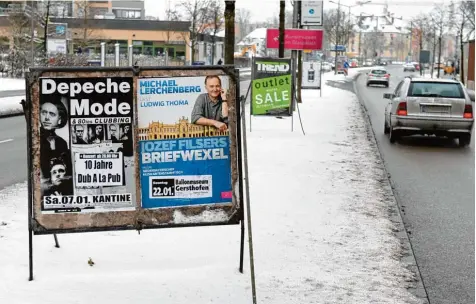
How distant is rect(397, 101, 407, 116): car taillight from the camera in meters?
16.5

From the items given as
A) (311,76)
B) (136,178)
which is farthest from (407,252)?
(311,76)

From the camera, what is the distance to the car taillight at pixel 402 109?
16.5 m

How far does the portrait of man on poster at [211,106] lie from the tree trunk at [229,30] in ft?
26.3

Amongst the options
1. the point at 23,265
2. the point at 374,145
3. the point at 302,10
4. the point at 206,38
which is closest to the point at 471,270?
the point at 23,265

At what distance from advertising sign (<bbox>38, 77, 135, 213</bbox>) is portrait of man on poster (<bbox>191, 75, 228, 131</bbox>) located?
1.55ft

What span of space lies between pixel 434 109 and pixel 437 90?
1.59ft

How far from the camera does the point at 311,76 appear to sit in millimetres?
36094

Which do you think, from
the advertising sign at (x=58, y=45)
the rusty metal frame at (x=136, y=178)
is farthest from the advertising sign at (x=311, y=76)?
the rusty metal frame at (x=136, y=178)

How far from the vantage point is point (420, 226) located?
27.8 ft

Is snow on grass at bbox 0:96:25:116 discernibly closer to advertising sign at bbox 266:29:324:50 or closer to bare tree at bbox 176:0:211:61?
advertising sign at bbox 266:29:324:50

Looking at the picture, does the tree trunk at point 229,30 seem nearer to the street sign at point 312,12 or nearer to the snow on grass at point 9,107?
the snow on grass at point 9,107

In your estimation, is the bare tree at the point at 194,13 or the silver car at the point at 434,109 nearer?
the silver car at the point at 434,109

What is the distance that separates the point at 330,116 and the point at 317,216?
15884 mm

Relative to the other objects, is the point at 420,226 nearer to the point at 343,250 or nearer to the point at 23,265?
the point at 343,250
